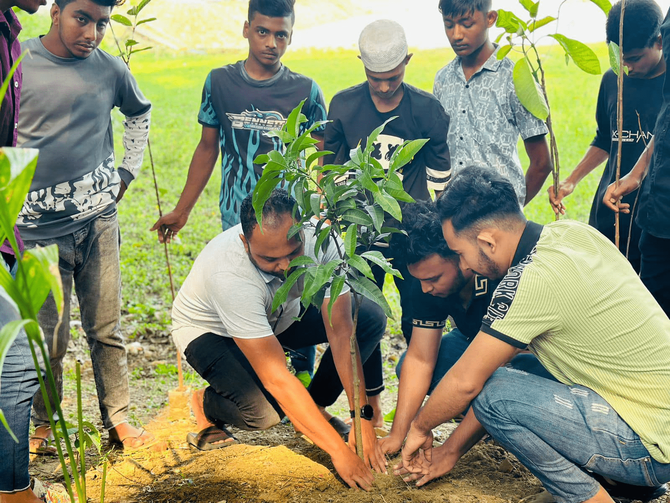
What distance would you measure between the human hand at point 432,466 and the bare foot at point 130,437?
1.08 m

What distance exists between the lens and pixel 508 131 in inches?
116

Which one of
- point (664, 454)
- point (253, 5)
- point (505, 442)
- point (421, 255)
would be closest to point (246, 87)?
point (253, 5)

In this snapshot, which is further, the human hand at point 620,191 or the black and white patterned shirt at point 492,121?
the black and white patterned shirt at point 492,121

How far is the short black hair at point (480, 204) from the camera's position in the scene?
2.10 metres

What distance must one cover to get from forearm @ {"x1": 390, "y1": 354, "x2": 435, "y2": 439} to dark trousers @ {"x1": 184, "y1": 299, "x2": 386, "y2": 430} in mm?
265

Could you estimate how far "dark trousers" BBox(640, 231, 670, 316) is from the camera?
2.59 m

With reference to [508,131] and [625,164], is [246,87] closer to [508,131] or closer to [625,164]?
[508,131]

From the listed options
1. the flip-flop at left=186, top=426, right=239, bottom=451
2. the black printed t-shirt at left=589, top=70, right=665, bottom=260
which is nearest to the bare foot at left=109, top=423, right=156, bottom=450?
the flip-flop at left=186, top=426, right=239, bottom=451

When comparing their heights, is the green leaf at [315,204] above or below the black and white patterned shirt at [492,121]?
below

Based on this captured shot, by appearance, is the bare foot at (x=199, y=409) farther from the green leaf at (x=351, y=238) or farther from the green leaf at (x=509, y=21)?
the green leaf at (x=509, y=21)

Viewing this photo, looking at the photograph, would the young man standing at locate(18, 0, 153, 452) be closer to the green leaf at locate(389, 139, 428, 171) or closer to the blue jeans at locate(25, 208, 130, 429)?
the blue jeans at locate(25, 208, 130, 429)

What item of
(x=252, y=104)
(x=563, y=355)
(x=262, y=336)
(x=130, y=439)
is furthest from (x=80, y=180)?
(x=563, y=355)

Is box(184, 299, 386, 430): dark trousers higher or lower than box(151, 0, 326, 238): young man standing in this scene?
lower

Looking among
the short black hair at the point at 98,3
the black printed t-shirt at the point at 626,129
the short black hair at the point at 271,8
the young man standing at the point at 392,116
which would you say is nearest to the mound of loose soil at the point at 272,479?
the young man standing at the point at 392,116
